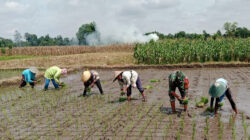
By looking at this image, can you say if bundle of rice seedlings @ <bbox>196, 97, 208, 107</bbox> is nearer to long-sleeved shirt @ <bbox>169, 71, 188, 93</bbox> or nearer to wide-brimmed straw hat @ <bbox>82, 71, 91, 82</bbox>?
long-sleeved shirt @ <bbox>169, 71, 188, 93</bbox>

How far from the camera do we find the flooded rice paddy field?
5812 mm

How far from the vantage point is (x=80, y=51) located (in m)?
45.5

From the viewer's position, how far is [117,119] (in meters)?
7.03

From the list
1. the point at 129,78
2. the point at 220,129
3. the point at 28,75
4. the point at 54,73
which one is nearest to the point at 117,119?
the point at 129,78

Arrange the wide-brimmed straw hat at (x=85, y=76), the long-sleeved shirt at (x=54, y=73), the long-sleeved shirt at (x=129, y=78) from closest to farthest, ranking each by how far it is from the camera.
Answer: the long-sleeved shirt at (x=129, y=78)
the wide-brimmed straw hat at (x=85, y=76)
the long-sleeved shirt at (x=54, y=73)

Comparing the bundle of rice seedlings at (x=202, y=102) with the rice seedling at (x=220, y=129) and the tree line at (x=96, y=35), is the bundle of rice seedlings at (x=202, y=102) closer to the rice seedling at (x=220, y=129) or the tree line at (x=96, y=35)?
the rice seedling at (x=220, y=129)

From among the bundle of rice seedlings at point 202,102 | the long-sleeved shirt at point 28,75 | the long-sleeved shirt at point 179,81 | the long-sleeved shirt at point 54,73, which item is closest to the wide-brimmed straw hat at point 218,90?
the long-sleeved shirt at point 179,81

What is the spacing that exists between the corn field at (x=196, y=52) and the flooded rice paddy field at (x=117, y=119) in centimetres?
949

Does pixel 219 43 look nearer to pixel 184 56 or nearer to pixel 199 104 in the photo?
pixel 184 56

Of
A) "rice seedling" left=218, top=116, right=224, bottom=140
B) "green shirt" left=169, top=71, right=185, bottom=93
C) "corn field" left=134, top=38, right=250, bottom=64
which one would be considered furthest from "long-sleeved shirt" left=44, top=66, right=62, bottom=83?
"corn field" left=134, top=38, right=250, bottom=64

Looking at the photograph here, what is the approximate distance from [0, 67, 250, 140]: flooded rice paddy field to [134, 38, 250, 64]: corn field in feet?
31.1

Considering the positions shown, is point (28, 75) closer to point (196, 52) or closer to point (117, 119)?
point (117, 119)

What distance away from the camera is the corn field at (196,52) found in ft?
63.3

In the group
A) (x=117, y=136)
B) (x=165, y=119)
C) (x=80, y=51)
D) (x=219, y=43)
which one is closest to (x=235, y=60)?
(x=219, y=43)
